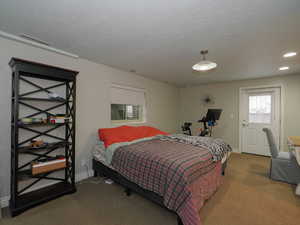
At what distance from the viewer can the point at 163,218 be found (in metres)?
1.64

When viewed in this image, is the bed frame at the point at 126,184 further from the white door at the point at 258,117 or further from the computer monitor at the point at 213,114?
the white door at the point at 258,117

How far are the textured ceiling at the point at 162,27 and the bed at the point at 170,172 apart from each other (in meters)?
1.62

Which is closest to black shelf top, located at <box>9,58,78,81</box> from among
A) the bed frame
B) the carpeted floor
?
the bed frame

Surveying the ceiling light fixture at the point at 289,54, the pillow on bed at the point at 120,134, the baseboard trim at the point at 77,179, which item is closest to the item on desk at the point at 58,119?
the pillow on bed at the point at 120,134

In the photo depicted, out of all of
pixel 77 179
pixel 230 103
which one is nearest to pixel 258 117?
pixel 230 103

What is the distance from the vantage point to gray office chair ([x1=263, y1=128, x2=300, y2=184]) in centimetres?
239

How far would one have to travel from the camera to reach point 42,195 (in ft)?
6.26

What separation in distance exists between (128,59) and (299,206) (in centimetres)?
350

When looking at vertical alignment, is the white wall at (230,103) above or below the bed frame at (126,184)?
above

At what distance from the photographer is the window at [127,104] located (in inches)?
128

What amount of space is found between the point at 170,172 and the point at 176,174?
0.08 meters

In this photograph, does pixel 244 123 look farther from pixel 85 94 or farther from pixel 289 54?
pixel 85 94

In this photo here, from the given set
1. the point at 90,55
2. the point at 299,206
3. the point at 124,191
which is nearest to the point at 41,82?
the point at 90,55

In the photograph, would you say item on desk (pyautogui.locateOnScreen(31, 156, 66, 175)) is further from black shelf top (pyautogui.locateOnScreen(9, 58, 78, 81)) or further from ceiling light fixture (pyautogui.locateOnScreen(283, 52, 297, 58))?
ceiling light fixture (pyautogui.locateOnScreen(283, 52, 297, 58))
